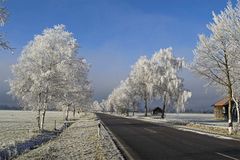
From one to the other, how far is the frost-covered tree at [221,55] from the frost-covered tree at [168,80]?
3140 cm

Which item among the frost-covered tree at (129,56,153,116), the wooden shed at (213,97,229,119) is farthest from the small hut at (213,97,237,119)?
the frost-covered tree at (129,56,153,116)

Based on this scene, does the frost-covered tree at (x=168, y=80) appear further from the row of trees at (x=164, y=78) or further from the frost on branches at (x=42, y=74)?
the frost on branches at (x=42, y=74)

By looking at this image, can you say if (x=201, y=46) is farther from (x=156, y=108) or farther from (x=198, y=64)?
(x=156, y=108)

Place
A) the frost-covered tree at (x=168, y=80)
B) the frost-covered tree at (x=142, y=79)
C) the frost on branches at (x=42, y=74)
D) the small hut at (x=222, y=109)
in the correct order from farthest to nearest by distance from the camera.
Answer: the frost-covered tree at (x=142, y=79) → the small hut at (x=222, y=109) → the frost-covered tree at (x=168, y=80) → the frost on branches at (x=42, y=74)

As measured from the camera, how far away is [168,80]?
71.9 m

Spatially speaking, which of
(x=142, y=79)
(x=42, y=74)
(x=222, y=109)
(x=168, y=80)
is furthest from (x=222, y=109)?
(x=42, y=74)

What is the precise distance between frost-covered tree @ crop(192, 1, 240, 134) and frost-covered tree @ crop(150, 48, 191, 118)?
31401 mm

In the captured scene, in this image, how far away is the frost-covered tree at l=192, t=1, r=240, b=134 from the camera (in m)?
29.8

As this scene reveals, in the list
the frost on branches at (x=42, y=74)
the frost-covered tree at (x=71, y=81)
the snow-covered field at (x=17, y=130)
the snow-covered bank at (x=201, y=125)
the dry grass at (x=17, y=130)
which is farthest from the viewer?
the frost-covered tree at (x=71, y=81)

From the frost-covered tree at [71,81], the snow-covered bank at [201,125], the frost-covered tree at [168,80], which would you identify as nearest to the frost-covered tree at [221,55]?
the snow-covered bank at [201,125]

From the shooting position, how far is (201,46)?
3506 centimetres

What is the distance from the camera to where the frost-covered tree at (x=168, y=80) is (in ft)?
229

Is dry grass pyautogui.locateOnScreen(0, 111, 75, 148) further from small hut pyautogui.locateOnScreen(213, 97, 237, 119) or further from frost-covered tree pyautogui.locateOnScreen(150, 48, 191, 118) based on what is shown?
small hut pyautogui.locateOnScreen(213, 97, 237, 119)

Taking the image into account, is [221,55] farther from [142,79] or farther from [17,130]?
[142,79]
